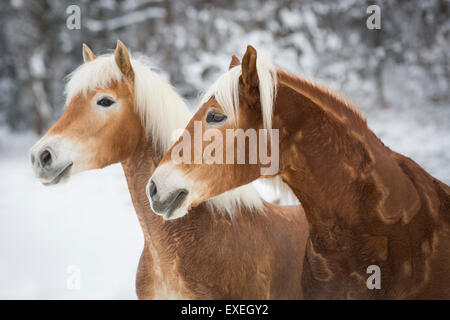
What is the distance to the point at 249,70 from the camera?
2.30 ft

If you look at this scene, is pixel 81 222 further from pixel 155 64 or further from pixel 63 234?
pixel 155 64

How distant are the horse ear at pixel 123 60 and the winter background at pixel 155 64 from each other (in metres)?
0.25

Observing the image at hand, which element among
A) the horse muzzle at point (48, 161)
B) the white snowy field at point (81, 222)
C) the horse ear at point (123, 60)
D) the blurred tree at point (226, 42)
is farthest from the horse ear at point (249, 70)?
the blurred tree at point (226, 42)

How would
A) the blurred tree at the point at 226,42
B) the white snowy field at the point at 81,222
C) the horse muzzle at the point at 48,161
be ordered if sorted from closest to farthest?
the horse muzzle at the point at 48,161 < the white snowy field at the point at 81,222 < the blurred tree at the point at 226,42

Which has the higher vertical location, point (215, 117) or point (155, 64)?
point (155, 64)

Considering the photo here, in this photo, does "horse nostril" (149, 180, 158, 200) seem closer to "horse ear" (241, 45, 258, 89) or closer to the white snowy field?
"horse ear" (241, 45, 258, 89)

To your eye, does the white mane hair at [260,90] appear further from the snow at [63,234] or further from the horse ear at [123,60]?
the snow at [63,234]

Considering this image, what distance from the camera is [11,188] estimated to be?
1700mm

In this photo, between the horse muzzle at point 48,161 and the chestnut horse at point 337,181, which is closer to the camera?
the chestnut horse at point 337,181

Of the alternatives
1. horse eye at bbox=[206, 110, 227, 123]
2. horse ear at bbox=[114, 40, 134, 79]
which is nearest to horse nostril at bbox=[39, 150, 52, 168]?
horse ear at bbox=[114, 40, 134, 79]

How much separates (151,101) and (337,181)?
529 mm

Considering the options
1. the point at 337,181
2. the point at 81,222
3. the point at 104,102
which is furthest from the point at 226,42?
the point at 337,181

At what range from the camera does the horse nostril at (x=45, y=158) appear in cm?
86
